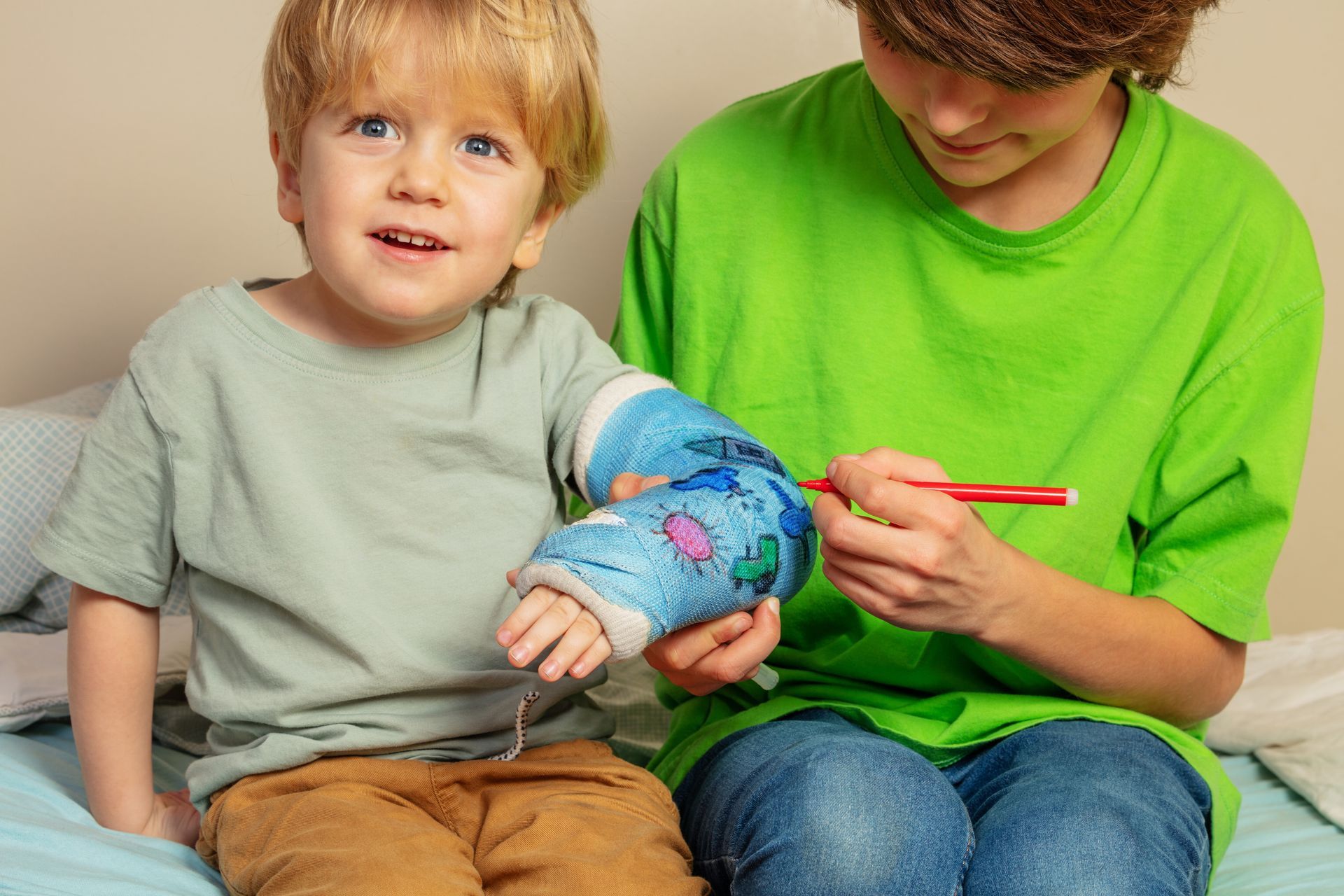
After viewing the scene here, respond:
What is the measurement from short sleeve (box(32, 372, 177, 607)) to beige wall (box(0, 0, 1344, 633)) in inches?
33.7

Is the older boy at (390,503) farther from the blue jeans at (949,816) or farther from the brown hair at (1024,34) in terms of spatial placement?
the brown hair at (1024,34)

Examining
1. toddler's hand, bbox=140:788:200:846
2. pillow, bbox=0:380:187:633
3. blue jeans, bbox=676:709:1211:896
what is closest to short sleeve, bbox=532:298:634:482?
blue jeans, bbox=676:709:1211:896

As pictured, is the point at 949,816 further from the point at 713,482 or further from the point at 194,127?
the point at 194,127

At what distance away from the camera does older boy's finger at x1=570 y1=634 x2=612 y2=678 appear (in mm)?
917

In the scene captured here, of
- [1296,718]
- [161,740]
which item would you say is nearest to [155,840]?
[161,740]

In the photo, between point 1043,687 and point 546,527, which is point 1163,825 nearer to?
point 1043,687

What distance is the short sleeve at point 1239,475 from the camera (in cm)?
123

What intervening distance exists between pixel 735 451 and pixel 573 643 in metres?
0.28

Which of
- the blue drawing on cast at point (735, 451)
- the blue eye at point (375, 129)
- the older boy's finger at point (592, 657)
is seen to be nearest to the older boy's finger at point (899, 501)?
the blue drawing on cast at point (735, 451)

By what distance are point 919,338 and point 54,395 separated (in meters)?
1.32

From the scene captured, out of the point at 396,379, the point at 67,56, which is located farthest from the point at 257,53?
the point at 396,379

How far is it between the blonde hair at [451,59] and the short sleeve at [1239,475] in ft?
2.16

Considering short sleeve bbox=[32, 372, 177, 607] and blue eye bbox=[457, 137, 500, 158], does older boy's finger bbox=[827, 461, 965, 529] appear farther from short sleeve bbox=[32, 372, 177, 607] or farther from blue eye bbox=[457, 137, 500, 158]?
short sleeve bbox=[32, 372, 177, 607]

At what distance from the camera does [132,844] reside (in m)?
1.14
